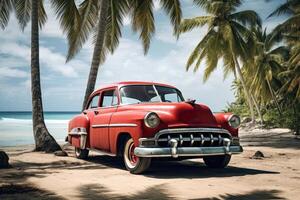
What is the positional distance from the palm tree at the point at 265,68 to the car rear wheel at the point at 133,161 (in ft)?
93.7

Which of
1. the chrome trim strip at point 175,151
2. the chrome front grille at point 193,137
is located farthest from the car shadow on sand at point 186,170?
the chrome front grille at point 193,137

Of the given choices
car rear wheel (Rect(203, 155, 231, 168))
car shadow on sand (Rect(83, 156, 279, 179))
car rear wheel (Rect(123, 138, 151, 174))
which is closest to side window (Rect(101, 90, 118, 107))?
car rear wheel (Rect(123, 138, 151, 174))

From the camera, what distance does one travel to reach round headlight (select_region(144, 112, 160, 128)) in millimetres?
6488

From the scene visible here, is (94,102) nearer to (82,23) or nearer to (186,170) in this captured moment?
(186,170)

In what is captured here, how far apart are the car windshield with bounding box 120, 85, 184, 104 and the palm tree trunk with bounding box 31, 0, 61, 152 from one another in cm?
470

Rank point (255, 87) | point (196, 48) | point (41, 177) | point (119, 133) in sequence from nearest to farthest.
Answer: point (41, 177) < point (119, 133) < point (196, 48) < point (255, 87)

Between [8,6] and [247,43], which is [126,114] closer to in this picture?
[8,6]

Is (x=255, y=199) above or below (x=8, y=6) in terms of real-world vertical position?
below

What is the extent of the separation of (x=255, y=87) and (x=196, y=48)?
11.5 metres

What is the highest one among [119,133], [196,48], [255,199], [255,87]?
[196,48]

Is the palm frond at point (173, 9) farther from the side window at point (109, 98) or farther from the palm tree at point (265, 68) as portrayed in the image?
the palm tree at point (265, 68)

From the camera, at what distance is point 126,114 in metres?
7.07

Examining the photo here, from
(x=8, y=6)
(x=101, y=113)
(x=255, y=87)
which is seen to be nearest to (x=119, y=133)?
(x=101, y=113)

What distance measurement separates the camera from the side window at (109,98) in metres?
8.07
